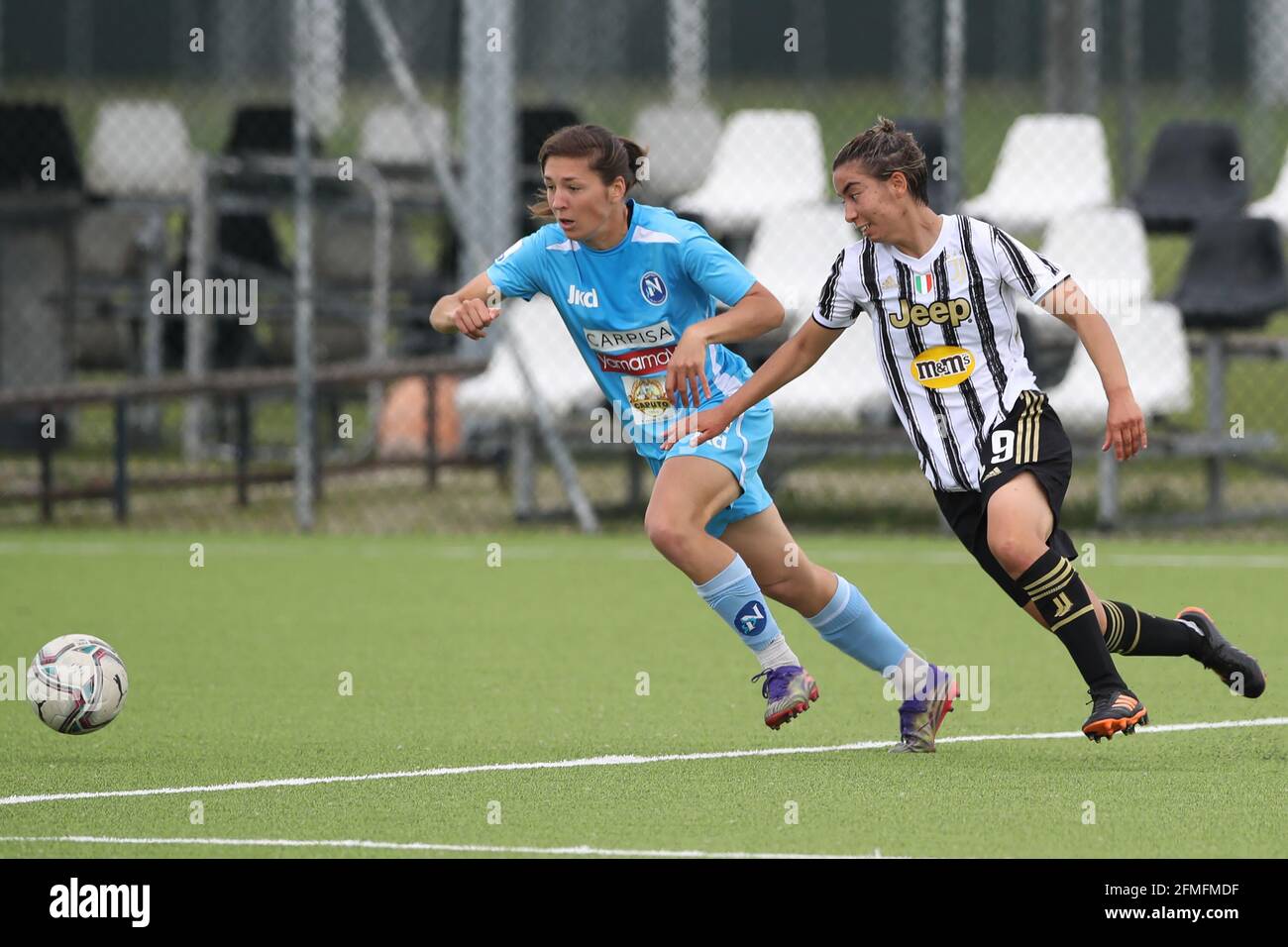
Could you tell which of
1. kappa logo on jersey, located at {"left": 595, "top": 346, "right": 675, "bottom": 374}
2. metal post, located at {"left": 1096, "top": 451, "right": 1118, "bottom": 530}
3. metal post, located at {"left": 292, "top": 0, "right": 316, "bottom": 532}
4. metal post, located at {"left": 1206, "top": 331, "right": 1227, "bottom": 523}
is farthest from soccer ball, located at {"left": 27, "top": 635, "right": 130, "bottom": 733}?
metal post, located at {"left": 1206, "top": 331, "right": 1227, "bottom": 523}

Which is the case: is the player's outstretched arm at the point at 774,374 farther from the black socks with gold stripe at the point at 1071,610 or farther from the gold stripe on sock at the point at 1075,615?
the gold stripe on sock at the point at 1075,615

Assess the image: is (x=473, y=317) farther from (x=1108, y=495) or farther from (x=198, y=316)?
(x=198, y=316)

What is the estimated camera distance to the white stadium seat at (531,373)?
12.0 metres

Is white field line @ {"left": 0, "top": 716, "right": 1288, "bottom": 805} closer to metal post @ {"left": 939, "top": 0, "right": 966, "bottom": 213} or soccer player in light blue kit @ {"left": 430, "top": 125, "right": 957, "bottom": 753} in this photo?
soccer player in light blue kit @ {"left": 430, "top": 125, "right": 957, "bottom": 753}

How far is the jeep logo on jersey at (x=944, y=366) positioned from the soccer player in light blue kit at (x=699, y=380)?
45 centimetres

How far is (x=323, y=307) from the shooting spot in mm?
15461

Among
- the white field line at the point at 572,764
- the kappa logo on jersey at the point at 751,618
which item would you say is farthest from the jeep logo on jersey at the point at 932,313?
the white field line at the point at 572,764

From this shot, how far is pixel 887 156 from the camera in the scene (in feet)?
19.1

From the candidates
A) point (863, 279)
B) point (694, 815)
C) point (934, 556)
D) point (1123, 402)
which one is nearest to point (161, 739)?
point (694, 815)

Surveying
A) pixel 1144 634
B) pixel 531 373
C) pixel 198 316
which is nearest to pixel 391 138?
pixel 198 316

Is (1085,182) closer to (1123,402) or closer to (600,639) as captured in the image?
(600,639)

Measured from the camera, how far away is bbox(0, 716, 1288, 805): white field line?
551 centimetres
